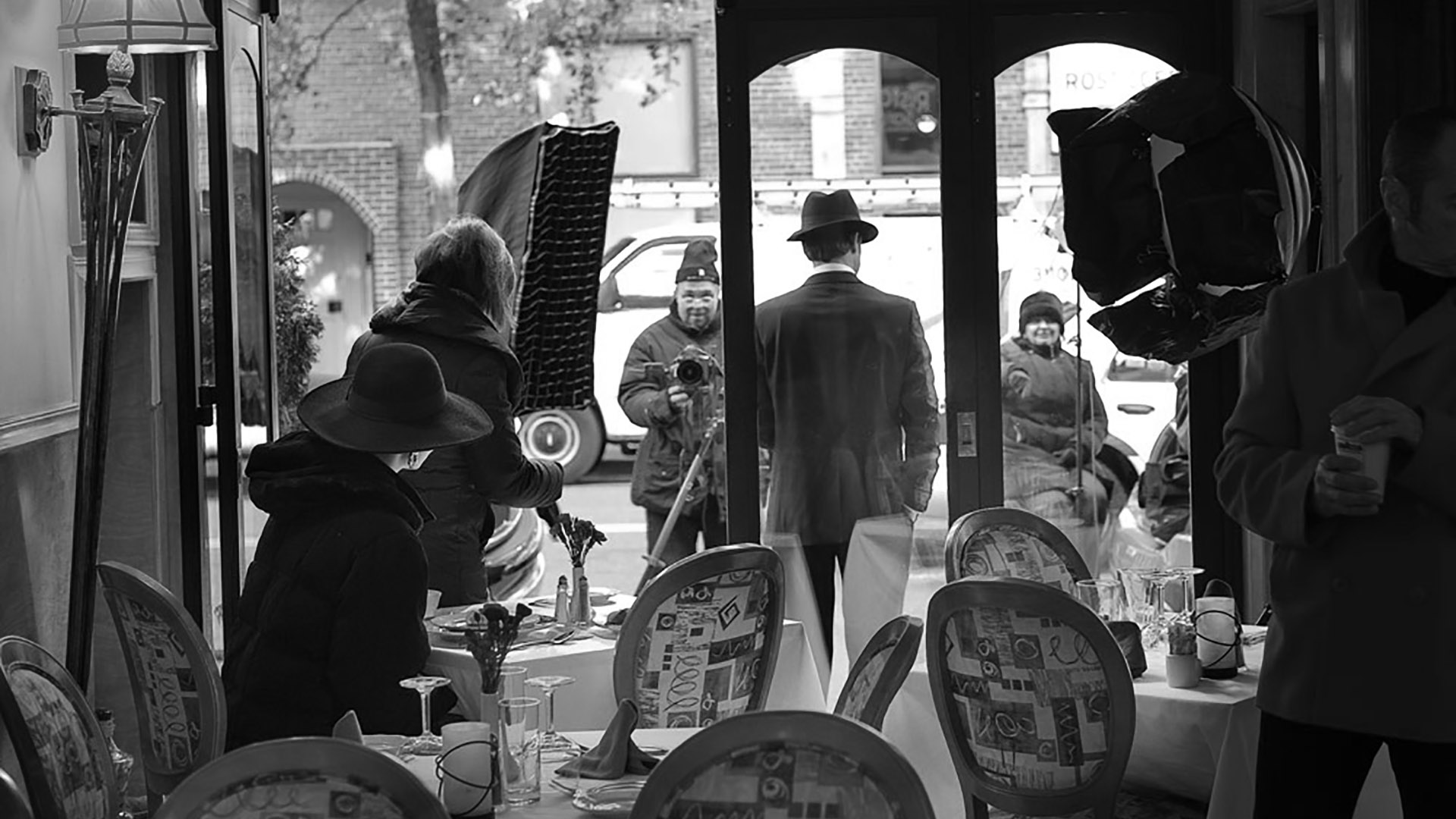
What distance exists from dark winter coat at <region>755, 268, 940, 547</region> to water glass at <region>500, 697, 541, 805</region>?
9.07 feet

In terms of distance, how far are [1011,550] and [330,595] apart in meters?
1.93

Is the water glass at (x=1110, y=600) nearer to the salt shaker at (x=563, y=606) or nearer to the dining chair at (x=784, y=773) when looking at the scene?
the salt shaker at (x=563, y=606)

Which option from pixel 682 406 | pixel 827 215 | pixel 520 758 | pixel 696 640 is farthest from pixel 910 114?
pixel 520 758

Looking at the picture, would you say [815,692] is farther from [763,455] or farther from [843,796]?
[843,796]

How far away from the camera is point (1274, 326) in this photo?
9.02 ft

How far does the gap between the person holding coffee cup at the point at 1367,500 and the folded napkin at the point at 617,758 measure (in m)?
0.97

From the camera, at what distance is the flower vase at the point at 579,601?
172 inches

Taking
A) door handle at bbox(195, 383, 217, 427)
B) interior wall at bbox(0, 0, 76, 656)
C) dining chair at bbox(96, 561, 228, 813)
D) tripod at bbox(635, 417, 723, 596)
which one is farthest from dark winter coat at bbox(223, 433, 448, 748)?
tripod at bbox(635, 417, 723, 596)

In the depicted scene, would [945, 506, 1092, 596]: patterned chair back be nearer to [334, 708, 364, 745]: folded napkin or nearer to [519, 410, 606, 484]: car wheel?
[334, 708, 364, 745]: folded napkin

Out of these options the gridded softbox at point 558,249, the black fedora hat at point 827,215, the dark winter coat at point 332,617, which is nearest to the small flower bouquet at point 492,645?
the dark winter coat at point 332,617

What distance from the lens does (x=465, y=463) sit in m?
4.69

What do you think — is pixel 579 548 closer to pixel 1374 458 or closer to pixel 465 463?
pixel 465 463

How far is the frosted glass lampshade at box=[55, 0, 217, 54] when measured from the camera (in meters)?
3.99

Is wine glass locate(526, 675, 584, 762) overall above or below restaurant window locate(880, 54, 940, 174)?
below
